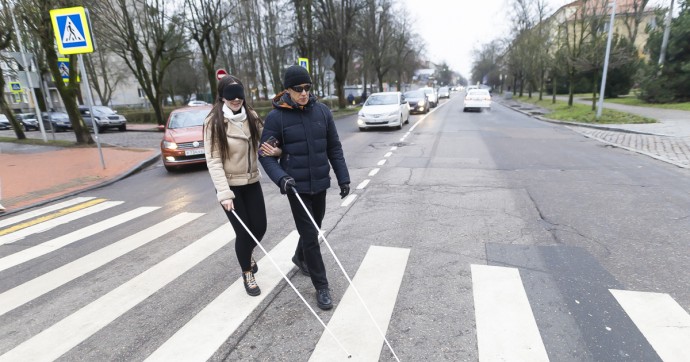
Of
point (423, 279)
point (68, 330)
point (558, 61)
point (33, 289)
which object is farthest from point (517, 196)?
point (558, 61)

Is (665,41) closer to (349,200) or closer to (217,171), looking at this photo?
(349,200)

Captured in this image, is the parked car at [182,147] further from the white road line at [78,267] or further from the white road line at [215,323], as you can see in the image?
the white road line at [215,323]

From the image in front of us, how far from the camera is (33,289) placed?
385 cm

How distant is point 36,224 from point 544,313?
24.1 ft

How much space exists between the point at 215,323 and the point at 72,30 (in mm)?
9240

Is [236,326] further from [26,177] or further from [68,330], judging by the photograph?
[26,177]

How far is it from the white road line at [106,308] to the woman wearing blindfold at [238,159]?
1.05 m

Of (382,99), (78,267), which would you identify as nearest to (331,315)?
(78,267)

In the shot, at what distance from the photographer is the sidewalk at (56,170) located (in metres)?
8.08

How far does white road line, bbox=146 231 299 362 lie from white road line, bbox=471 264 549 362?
6.28ft

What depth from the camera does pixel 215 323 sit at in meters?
3.11

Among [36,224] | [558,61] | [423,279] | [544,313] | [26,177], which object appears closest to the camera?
[544,313]

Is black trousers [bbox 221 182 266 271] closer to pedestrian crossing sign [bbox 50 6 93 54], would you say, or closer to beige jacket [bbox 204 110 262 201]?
beige jacket [bbox 204 110 262 201]

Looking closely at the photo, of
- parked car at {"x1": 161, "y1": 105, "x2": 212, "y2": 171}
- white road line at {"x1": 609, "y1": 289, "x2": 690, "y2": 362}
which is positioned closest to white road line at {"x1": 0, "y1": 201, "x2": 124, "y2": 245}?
parked car at {"x1": 161, "y1": 105, "x2": 212, "y2": 171}
